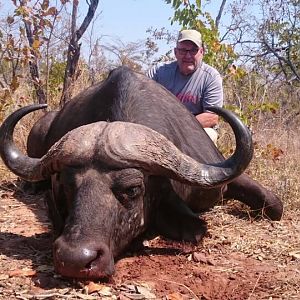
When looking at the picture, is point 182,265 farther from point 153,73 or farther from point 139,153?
point 153,73

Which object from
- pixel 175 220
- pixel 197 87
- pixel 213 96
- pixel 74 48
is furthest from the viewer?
pixel 74 48

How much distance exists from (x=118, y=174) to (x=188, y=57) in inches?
146

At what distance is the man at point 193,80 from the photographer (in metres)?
7.05

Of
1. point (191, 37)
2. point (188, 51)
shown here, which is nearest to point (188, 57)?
point (188, 51)

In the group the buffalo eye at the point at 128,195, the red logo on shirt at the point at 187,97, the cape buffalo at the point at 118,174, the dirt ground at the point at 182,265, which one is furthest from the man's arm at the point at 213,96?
the buffalo eye at the point at 128,195

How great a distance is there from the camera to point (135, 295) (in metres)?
3.50

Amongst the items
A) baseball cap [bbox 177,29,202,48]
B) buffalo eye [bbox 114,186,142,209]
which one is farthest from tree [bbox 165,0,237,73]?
buffalo eye [bbox 114,186,142,209]

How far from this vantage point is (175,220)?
453cm

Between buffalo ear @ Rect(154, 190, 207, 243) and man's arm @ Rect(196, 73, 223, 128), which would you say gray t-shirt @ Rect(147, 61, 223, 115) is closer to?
man's arm @ Rect(196, 73, 223, 128)

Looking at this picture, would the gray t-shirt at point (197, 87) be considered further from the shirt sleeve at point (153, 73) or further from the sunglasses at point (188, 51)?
the sunglasses at point (188, 51)

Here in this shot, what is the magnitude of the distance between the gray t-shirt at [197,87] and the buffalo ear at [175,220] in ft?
8.77

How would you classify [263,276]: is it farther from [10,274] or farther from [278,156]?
[278,156]

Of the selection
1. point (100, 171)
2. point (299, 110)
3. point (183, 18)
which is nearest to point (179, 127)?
point (100, 171)

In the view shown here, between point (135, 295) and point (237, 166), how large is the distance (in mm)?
1143
